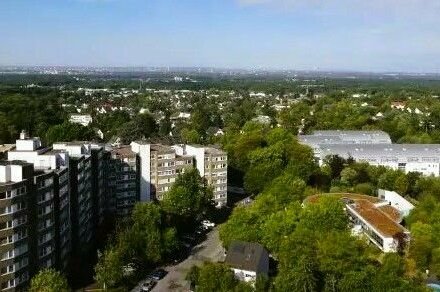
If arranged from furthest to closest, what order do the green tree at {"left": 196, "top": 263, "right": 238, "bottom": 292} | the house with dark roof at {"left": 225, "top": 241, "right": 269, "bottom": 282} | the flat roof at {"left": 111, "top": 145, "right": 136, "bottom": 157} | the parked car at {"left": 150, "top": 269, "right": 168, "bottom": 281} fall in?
1. the flat roof at {"left": 111, "top": 145, "right": 136, "bottom": 157}
2. the parked car at {"left": 150, "top": 269, "right": 168, "bottom": 281}
3. the house with dark roof at {"left": 225, "top": 241, "right": 269, "bottom": 282}
4. the green tree at {"left": 196, "top": 263, "right": 238, "bottom": 292}

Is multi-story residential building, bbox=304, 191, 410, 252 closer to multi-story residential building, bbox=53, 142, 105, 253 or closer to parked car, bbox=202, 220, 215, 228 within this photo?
parked car, bbox=202, 220, 215, 228

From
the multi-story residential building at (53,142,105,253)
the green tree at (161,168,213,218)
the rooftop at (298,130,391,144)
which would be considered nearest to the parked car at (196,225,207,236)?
the green tree at (161,168,213,218)

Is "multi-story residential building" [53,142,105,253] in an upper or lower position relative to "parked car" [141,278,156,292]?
upper

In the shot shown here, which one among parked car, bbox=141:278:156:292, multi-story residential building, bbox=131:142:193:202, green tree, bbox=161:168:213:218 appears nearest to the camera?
parked car, bbox=141:278:156:292

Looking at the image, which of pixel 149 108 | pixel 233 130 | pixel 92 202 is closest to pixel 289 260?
pixel 92 202

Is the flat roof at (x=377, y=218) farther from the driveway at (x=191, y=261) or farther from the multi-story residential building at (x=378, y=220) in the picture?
the driveway at (x=191, y=261)

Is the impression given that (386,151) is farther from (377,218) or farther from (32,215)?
(32,215)

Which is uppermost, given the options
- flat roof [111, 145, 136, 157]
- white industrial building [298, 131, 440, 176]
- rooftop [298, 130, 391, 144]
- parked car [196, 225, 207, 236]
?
flat roof [111, 145, 136, 157]

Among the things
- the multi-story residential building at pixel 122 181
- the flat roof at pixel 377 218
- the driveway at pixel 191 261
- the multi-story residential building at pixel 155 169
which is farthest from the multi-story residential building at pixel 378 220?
the multi-story residential building at pixel 122 181
